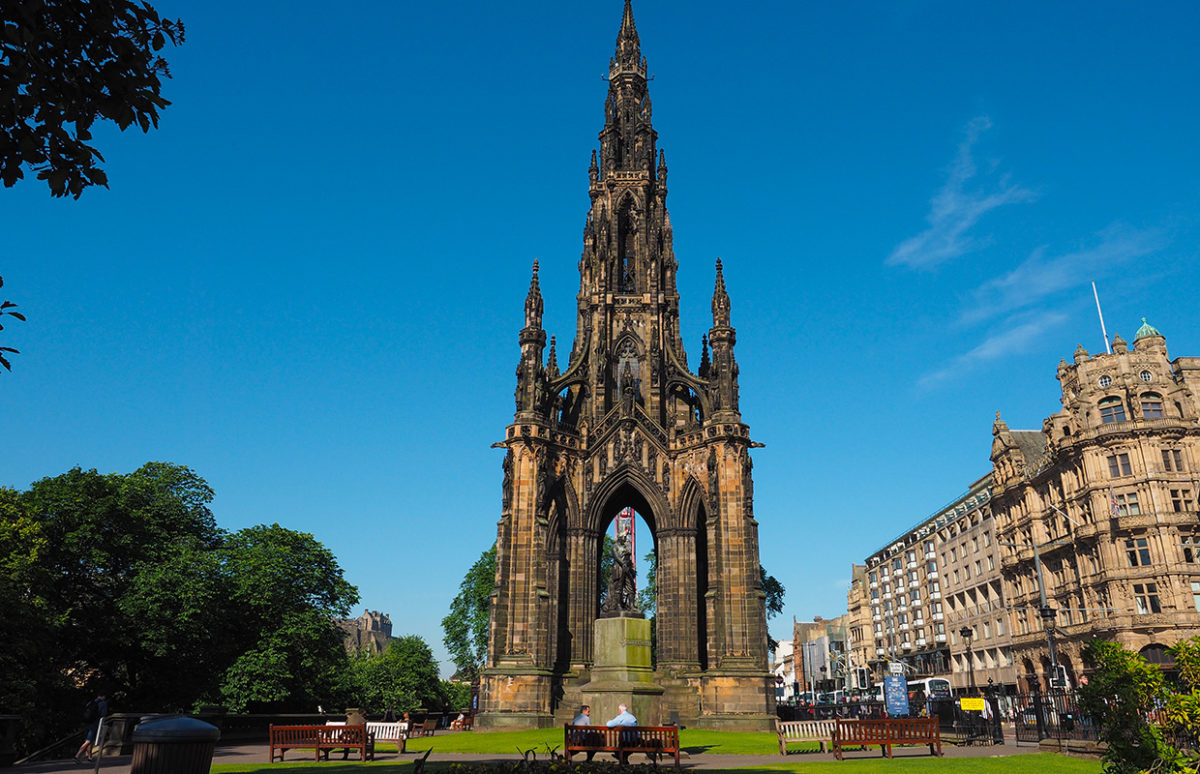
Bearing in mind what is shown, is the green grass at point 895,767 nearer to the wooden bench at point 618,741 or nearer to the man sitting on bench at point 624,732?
the wooden bench at point 618,741

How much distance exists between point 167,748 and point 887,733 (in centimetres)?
1429

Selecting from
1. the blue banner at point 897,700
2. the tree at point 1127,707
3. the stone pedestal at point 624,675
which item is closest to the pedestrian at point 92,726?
the stone pedestal at point 624,675

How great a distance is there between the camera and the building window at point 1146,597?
147 feet

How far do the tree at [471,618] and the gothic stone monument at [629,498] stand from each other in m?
19.1

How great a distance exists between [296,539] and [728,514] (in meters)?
21.0

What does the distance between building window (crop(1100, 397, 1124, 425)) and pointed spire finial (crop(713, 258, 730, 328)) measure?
29.1 m

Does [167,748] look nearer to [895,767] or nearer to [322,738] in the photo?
[322,738]

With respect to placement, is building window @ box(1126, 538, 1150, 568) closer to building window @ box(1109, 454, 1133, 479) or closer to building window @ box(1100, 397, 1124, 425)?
building window @ box(1109, 454, 1133, 479)

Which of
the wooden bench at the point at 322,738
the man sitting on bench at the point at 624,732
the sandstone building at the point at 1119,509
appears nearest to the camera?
the man sitting on bench at the point at 624,732

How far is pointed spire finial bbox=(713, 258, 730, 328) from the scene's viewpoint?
126 feet

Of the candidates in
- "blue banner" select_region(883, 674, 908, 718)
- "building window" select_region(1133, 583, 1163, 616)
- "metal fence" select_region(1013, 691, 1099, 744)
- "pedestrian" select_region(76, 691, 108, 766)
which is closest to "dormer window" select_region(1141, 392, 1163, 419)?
"building window" select_region(1133, 583, 1163, 616)

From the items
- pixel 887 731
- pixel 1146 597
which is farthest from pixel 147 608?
pixel 1146 597

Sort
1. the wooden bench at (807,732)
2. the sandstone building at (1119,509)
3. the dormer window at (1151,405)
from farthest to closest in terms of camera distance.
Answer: the dormer window at (1151,405), the sandstone building at (1119,509), the wooden bench at (807,732)

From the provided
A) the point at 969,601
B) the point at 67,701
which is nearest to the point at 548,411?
the point at 67,701
